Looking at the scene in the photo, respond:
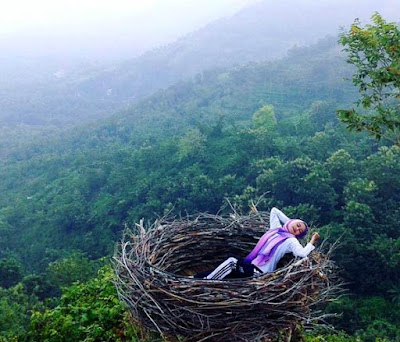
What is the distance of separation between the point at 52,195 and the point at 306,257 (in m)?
39.4

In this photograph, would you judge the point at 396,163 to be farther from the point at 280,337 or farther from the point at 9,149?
the point at 9,149

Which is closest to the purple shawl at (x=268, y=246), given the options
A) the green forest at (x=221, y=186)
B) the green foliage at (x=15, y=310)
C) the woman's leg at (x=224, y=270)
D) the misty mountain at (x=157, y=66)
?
the woman's leg at (x=224, y=270)

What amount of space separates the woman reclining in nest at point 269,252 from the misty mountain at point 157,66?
3676 inches

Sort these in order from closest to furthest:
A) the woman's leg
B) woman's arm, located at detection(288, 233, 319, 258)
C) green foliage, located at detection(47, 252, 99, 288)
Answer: woman's arm, located at detection(288, 233, 319, 258) < the woman's leg < green foliage, located at detection(47, 252, 99, 288)

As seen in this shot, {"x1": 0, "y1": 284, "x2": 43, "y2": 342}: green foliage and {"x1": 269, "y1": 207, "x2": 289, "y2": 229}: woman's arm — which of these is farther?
{"x1": 0, "y1": 284, "x2": 43, "y2": 342}: green foliage

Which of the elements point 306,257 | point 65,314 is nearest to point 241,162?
point 65,314

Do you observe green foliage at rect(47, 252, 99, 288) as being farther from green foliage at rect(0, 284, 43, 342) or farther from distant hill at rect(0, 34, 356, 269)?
distant hill at rect(0, 34, 356, 269)

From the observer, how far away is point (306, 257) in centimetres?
372

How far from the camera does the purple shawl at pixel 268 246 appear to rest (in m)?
4.05

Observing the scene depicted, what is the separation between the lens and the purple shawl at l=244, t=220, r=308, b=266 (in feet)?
13.3

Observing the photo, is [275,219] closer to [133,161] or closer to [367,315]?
[367,315]

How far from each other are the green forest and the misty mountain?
124 feet

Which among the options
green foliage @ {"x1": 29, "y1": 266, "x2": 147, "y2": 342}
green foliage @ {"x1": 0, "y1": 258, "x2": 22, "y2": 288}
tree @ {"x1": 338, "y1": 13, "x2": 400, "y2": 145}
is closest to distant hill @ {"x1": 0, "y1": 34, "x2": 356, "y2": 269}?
green foliage @ {"x1": 0, "y1": 258, "x2": 22, "y2": 288}

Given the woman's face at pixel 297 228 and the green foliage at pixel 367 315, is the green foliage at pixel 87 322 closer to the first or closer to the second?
the woman's face at pixel 297 228
